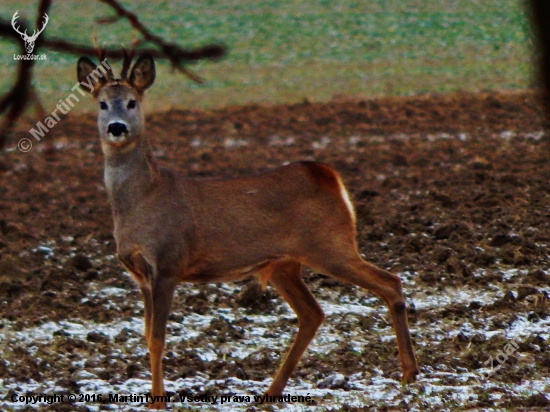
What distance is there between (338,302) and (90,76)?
3.03 metres

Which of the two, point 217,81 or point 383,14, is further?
point 383,14

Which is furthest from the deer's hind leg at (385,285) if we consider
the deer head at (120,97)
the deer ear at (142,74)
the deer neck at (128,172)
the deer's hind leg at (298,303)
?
the deer ear at (142,74)

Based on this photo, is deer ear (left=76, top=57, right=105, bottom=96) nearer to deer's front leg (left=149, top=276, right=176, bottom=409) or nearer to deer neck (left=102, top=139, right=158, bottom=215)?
deer neck (left=102, top=139, right=158, bottom=215)

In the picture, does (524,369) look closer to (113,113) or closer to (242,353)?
(242,353)

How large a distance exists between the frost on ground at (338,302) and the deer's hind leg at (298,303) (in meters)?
0.26

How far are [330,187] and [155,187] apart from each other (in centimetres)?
114

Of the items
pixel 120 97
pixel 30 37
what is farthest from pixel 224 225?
pixel 30 37

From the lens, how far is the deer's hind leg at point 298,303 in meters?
7.05

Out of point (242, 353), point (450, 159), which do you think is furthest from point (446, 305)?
point (450, 159)

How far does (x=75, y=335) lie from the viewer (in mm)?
8289

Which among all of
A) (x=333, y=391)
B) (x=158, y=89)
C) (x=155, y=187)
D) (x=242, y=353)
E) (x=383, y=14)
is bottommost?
(x=333, y=391)

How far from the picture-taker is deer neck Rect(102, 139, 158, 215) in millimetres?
7035

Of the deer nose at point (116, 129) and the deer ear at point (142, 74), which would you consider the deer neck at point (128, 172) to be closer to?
the deer nose at point (116, 129)

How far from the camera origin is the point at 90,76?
7.14 meters
